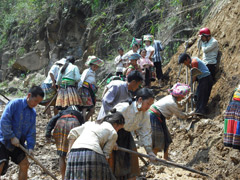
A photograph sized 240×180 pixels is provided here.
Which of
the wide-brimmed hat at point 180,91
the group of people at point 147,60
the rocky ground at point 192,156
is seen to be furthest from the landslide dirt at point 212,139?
the group of people at point 147,60

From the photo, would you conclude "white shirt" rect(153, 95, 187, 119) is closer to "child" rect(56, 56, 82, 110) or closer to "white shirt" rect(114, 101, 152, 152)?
"white shirt" rect(114, 101, 152, 152)

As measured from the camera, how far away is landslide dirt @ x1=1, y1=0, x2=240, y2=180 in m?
5.23

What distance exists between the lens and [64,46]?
16281mm

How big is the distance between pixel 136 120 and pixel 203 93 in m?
2.81

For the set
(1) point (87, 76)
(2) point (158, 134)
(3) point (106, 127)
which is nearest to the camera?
(3) point (106, 127)

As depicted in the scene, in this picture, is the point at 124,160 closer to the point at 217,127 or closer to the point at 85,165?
the point at 85,165

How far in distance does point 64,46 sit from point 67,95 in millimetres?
9900

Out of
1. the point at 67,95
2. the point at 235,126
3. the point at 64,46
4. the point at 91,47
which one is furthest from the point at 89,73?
the point at 64,46

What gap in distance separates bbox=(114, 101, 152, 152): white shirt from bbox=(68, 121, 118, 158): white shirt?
61cm

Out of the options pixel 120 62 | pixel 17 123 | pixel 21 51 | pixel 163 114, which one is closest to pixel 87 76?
pixel 163 114

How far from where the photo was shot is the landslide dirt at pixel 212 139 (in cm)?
523

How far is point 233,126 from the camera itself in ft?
14.9

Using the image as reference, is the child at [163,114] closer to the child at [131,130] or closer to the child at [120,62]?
the child at [131,130]

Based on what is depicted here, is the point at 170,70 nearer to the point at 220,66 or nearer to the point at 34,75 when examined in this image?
the point at 220,66
